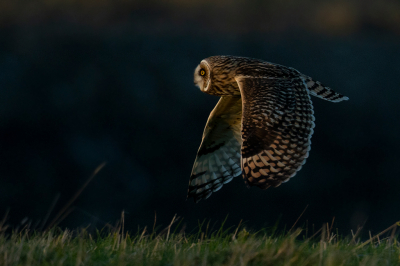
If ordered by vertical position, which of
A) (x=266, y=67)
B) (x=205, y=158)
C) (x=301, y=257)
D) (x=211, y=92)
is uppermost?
(x=266, y=67)

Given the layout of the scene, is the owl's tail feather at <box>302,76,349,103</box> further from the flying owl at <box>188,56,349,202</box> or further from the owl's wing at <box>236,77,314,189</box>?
the owl's wing at <box>236,77,314,189</box>

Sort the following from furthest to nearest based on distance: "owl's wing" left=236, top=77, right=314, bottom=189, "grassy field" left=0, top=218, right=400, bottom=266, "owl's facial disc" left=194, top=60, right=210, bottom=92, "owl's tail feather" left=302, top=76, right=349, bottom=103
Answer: "owl's facial disc" left=194, top=60, right=210, bottom=92
"owl's tail feather" left=302, top=76, right=349, bottom=103
"owl's wing" left=236, top=77, right=314, bottom=189
"grassy field" left=0, top=218, right=400, bottom=266

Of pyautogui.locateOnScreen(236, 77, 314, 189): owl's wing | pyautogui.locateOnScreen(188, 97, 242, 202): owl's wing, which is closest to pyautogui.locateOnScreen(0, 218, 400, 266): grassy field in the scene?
pyautogui.locateOnScreen(236, 77, 314, 189): owl's wing

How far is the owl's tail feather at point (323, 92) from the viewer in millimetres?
6152

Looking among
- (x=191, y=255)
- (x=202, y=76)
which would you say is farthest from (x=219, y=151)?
(x=191, y=255)

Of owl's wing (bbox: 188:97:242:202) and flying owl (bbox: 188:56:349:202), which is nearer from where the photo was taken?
flying owl (bbox: 188:56:349:202)

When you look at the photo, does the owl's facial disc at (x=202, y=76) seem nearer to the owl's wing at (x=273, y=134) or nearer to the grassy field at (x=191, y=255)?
the owl's wing at (x=273, y=134)

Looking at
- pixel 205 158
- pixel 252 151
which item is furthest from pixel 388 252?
pixel 205 158

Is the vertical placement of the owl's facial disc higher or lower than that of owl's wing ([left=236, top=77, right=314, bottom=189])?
higher

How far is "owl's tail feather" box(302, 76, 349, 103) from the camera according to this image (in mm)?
6152

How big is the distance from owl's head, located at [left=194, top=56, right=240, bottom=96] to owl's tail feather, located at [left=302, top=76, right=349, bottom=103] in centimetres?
108

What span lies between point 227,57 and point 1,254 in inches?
177

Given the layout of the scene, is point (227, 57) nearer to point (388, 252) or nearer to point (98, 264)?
point (388, 252)

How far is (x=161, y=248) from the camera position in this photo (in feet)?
11.4
